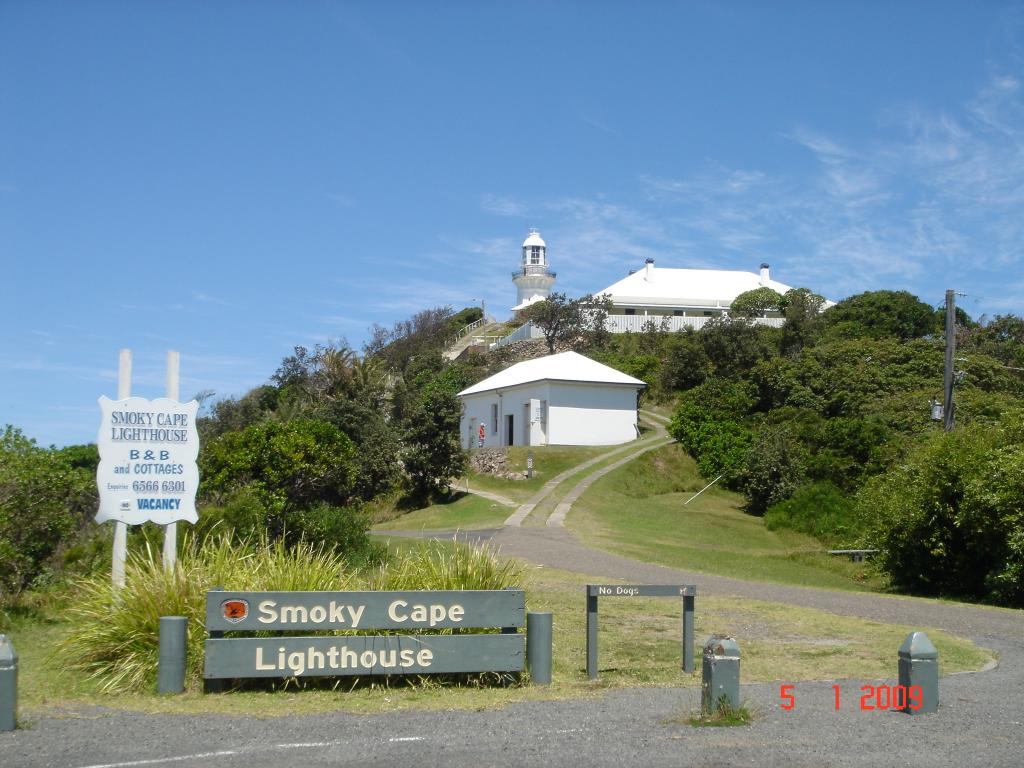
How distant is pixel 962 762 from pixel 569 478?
28296 millimetres

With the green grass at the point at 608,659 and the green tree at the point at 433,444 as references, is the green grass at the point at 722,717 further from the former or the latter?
the green tree at the point at 433,444

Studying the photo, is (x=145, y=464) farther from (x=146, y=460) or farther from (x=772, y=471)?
(x=772, y=471)

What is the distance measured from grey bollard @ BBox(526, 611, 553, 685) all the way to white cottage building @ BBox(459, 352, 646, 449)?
30690mm

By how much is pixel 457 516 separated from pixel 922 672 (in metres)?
23.4

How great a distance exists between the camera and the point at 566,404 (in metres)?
39.7

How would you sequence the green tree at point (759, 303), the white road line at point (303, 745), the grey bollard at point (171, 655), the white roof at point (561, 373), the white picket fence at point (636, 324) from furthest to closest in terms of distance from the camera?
the white picket fence at point (636, 324) → the green tree at point (759, 303) → the white roof at point (561, 373) → the grey bollard at point (171, 655) → the white road line at point (303, 745)

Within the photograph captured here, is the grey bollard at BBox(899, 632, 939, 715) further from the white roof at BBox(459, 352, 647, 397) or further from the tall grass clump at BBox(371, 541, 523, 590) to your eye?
the white roof at BBox(459, 352, 647, 397)

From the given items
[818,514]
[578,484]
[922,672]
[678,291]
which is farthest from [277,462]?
[678,291]

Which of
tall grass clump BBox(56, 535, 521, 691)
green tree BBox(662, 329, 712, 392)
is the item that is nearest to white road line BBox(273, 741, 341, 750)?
tall grass clump BBox(56, 535, 521, 691)

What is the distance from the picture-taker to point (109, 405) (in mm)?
10602

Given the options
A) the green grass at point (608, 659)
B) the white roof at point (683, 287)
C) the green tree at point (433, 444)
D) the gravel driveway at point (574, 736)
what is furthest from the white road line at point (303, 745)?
the white roof at point (683, 287)

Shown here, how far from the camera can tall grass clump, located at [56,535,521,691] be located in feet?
27.2

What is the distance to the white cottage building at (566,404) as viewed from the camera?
39531 millimetres

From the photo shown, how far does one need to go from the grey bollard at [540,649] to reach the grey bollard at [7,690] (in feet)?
12.8
